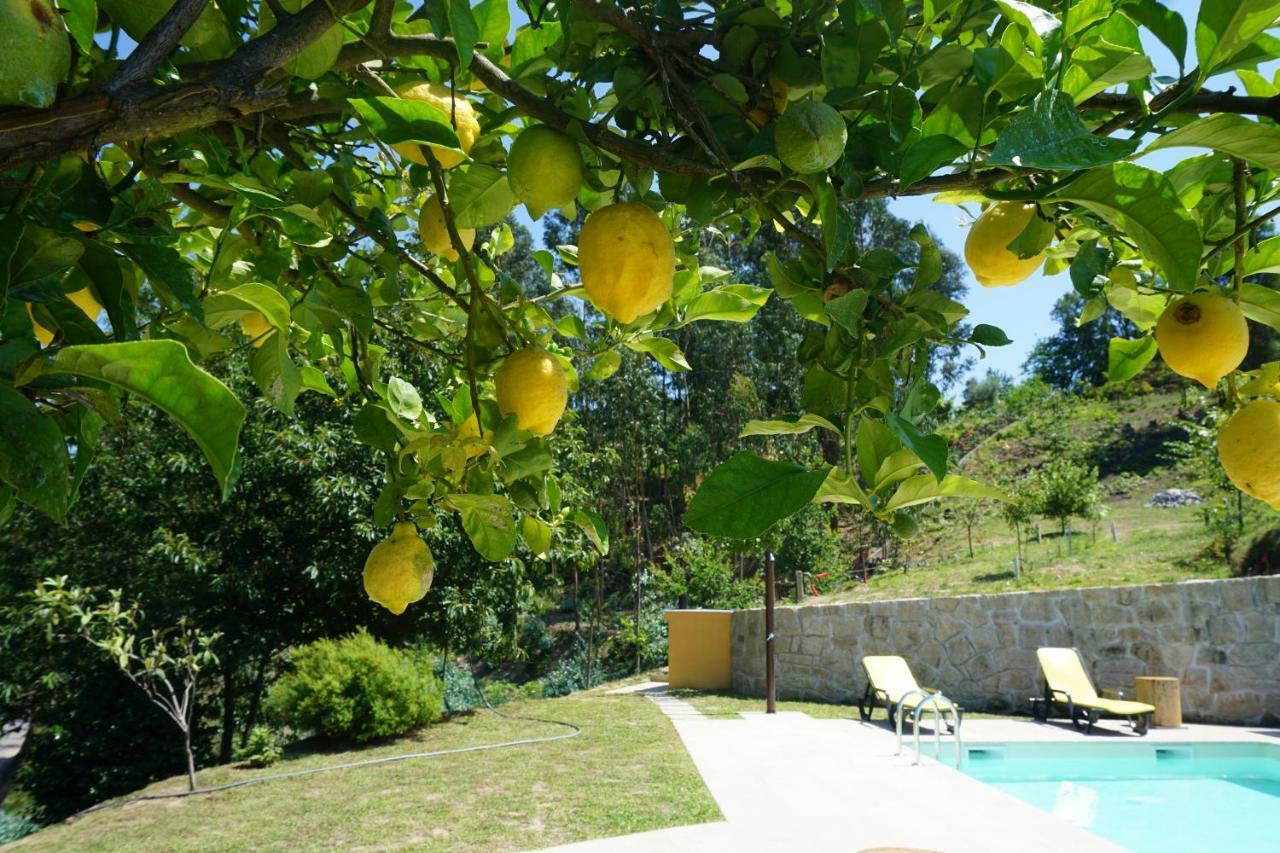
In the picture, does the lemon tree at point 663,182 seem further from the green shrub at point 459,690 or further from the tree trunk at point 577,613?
the tree trunk at point 577,613

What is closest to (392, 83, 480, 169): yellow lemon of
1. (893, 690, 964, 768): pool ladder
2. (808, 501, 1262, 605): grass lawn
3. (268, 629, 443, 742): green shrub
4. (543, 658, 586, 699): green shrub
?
(893, 690, 964, 768): pool ladder

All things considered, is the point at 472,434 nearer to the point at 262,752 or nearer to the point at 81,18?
the point at 81,18

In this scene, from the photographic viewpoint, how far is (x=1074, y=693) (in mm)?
6457

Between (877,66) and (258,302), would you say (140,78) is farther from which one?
(877,66)

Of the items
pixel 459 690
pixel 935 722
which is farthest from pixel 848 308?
pixel 459 690

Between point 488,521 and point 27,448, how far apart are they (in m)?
0.47

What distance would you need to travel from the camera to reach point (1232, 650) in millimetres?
6223

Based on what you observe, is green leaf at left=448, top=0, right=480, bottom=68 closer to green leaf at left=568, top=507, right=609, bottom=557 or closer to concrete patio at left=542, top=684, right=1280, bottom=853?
green leaf at left=568, top=507, right=609, bottom=557

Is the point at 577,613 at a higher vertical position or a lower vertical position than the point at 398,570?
lower

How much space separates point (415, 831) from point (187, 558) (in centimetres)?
385

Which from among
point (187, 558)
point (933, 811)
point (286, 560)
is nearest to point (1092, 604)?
point (933, 811)

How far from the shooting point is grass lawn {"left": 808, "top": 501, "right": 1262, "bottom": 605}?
8172 millimetres

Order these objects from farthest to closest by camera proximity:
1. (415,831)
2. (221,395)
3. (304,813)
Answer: (304,813)
(415,831)
(221,395)

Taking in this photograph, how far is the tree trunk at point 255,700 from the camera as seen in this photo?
7.52 metres
